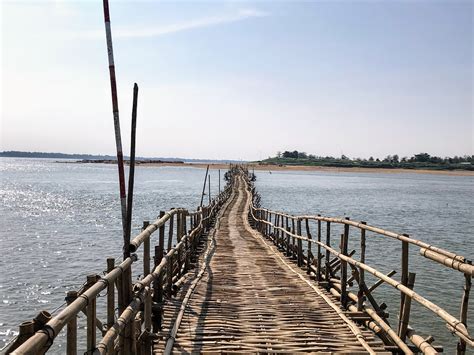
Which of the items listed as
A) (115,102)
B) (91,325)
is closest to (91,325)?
(91,325)

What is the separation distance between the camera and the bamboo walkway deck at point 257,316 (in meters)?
5.08

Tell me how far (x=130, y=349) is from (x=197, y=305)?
8.15 ft

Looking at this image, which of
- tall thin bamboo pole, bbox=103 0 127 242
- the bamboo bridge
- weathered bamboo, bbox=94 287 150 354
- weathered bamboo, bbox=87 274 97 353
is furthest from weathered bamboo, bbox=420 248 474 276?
tall thin bamboo pole, bbox=103 0 127 242

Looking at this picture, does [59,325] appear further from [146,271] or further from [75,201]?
[75,201]

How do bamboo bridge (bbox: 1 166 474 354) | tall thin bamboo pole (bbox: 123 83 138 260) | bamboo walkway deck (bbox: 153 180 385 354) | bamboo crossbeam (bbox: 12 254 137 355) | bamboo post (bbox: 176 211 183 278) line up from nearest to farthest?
bamboo crossbeam (bbox: 12 254 137 355)
bamboo bridge (bbox: 1 166 474 354)
tall thin bamboo pole (bbox: 123 83 138 260)
bamboo walkway deck (bbox: 153 180 385 354)
bamboo post (bbox: 176 211 183 278)

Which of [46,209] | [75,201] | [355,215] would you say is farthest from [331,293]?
[75,201]

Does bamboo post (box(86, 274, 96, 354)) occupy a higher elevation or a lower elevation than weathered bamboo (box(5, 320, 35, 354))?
lower

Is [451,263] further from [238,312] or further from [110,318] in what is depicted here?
[238,312]

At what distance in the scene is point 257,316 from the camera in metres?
6.09

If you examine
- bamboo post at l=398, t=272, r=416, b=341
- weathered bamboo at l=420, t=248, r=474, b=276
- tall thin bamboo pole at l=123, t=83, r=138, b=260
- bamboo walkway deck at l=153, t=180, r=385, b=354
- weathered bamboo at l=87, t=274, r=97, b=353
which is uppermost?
tall thin bamboo pole at l=123, t=83, r=138, b=260

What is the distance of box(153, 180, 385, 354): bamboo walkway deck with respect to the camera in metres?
5.08

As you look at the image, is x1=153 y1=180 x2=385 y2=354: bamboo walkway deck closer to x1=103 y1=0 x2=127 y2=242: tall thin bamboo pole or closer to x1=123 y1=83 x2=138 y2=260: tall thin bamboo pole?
x1=123 y1=83 x2=138 y2=260: tall thin bamboo pole

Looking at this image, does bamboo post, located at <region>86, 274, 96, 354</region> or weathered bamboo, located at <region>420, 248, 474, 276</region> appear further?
weathered bamboo, located at <region>420, 248, 474, 276</region>

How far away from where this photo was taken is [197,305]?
6.49 m
